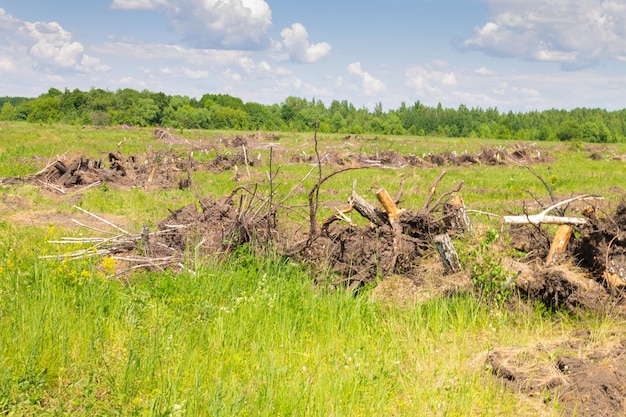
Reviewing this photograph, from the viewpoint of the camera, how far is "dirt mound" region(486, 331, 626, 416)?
4.31 m

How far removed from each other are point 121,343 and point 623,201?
5.43 m

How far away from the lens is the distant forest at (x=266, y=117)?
93250 millimetres

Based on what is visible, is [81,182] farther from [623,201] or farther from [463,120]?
[463,120]

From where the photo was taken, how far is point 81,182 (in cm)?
1720

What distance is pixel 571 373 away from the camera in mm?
4664

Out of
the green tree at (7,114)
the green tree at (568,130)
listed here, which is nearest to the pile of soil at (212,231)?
the green tree at (568,130)

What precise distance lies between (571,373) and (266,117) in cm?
10721

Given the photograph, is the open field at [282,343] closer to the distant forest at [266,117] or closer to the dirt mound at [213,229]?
the dirt mound at [213,229]

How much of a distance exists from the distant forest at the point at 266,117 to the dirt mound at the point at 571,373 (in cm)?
7922

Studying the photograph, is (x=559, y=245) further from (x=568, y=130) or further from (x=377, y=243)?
(x=568, y=130)

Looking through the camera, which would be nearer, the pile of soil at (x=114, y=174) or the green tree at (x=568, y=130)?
the pile of soil at (x=114, y=174)

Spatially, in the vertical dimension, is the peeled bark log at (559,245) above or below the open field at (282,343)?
above

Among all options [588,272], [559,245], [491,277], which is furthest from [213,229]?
[588,272]

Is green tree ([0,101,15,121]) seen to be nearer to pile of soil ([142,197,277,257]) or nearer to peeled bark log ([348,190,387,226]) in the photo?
pile of soil ([142,197,277,257])
